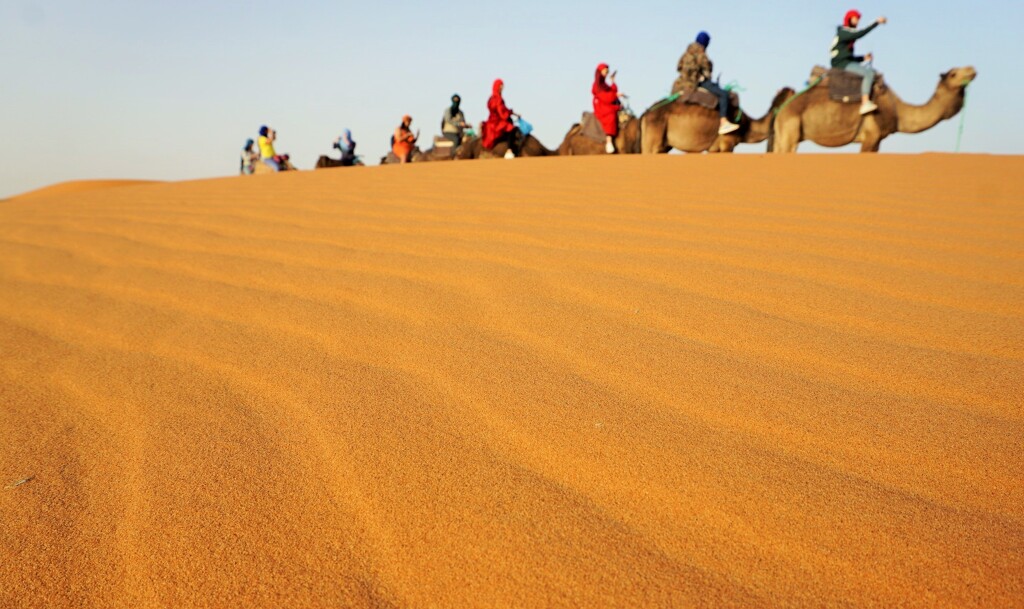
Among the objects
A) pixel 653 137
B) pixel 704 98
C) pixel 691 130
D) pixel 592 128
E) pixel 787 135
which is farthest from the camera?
pixel 592 128

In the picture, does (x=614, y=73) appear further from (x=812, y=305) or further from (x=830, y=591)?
(x=830, y=591)

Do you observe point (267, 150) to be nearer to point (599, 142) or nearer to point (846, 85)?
point (599, 142)

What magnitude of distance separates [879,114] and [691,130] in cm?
233

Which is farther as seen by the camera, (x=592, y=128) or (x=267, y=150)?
(x=267, y=150)

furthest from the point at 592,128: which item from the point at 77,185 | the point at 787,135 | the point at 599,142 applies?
the point at 77,185

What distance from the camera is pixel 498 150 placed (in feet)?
37.2

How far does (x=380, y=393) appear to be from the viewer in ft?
4.83

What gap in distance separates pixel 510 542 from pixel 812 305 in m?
1.26

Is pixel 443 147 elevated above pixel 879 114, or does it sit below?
below

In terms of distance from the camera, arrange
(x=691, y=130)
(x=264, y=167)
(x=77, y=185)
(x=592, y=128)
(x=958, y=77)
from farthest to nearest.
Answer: (x=77, y=185), (x=264, y=167), (x=592, y=128), (x=691, y=130), (x=958, y=77)

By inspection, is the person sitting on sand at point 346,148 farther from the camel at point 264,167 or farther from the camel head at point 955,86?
the camel head at point 955,86

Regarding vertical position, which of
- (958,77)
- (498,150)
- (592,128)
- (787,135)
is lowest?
(498,150)

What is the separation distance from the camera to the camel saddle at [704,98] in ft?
31.2

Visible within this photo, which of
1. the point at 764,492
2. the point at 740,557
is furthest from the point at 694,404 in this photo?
the point at 740,557
